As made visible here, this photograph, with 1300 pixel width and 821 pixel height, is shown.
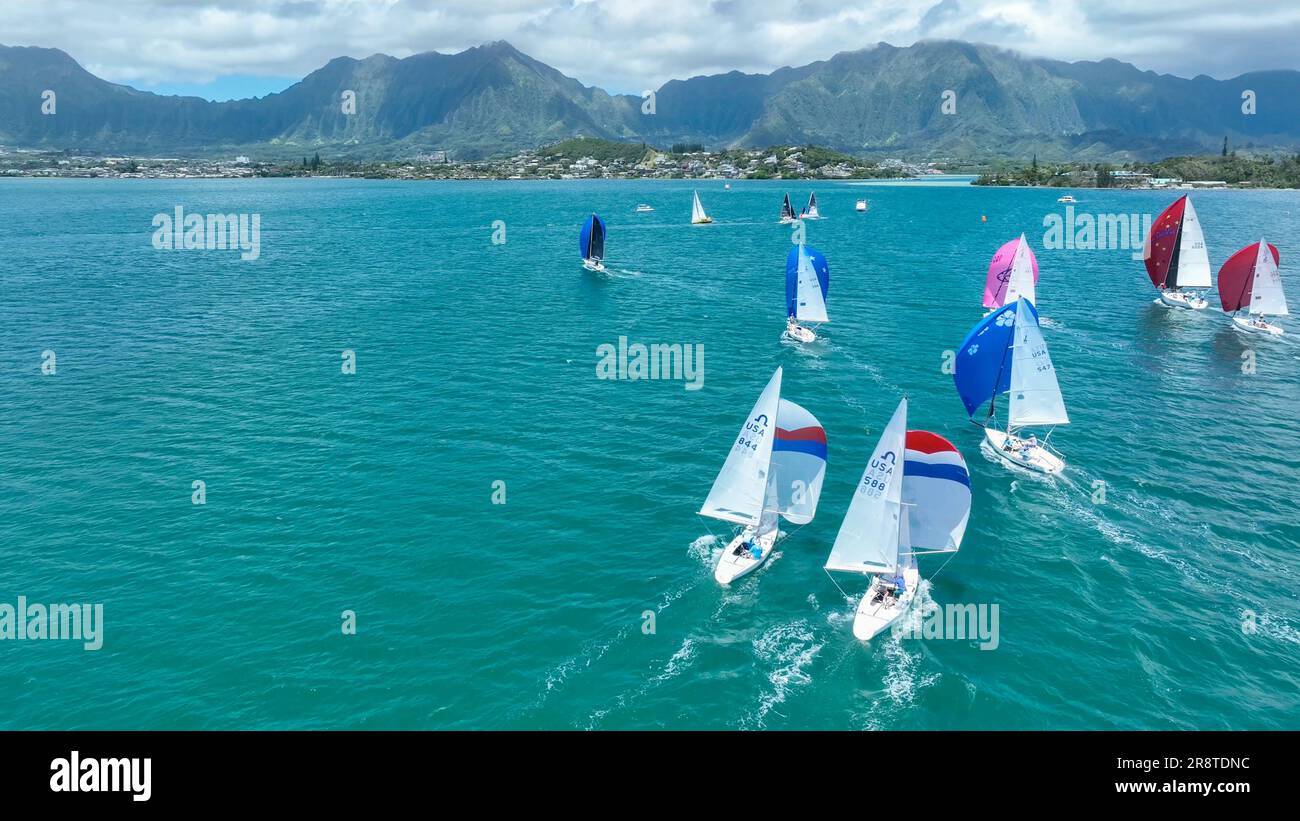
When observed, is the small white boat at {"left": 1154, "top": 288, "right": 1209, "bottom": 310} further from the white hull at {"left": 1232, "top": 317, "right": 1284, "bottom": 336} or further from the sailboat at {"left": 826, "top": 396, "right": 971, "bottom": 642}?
the sailboat at {"left": 826, "top": 396, "right": 971, "bottom": 642}

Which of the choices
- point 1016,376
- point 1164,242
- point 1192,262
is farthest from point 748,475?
point 1192,262

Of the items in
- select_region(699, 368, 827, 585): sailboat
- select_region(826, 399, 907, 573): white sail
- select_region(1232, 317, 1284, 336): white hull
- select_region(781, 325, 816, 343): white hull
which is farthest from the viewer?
select_region(1232, 317, 1284, 336): white hull

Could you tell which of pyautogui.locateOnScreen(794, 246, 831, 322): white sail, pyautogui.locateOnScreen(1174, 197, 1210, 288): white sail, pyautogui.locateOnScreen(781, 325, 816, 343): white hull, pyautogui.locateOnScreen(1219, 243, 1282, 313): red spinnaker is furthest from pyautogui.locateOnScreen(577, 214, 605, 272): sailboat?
pyautogui.locateOnScreen(1219, 243, 1282, 313): red spinnaker

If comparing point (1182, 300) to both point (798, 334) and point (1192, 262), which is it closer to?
point (1192, 262)

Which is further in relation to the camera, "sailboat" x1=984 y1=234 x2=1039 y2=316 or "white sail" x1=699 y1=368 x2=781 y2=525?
"sailboat" x1=984 y1=234 x2=1039 y2=316

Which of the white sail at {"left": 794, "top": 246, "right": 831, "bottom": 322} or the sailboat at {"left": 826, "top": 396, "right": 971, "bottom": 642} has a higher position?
the white sail at {"left": 794, "top": 246, "right": 831, "bottom": 322}
